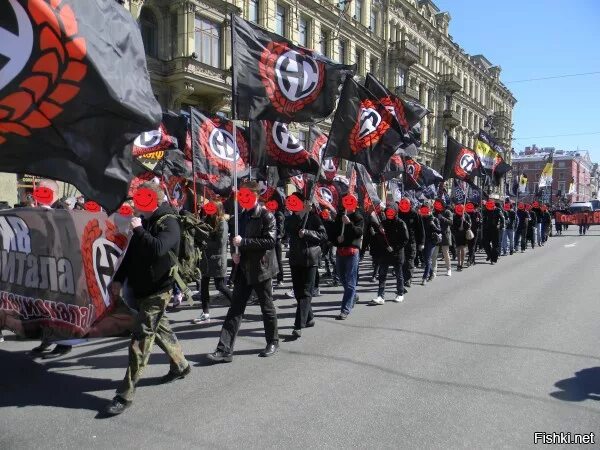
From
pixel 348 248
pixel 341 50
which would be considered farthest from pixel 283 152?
pixel 341 50

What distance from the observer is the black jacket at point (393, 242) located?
883cm

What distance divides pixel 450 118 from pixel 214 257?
1982 inches

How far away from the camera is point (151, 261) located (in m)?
4.18

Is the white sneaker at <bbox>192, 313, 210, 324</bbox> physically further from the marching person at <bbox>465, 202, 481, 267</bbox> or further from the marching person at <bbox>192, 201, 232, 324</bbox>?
the marching person at <bbox>465, 202, 481, 267</bbox>

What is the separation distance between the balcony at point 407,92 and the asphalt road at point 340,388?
37.6 metres

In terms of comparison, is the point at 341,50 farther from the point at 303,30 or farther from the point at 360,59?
the point at 303,30

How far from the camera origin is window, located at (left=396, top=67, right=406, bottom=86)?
4355 cm

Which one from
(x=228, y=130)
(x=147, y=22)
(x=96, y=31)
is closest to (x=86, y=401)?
(x=96, y=31)

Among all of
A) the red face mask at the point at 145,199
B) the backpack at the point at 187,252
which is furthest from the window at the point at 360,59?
the red face mask at the point at 145,199

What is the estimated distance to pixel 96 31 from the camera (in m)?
3.25

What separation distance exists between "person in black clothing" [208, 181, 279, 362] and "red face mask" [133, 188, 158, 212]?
1.23 meters

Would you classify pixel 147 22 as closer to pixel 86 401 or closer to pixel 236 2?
pixel 236 2

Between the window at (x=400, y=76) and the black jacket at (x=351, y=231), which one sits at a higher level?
the window at (x=400, y=76)

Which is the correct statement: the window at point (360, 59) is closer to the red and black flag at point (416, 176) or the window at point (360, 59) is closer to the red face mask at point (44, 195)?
the red and black flag at point (416, 176)
